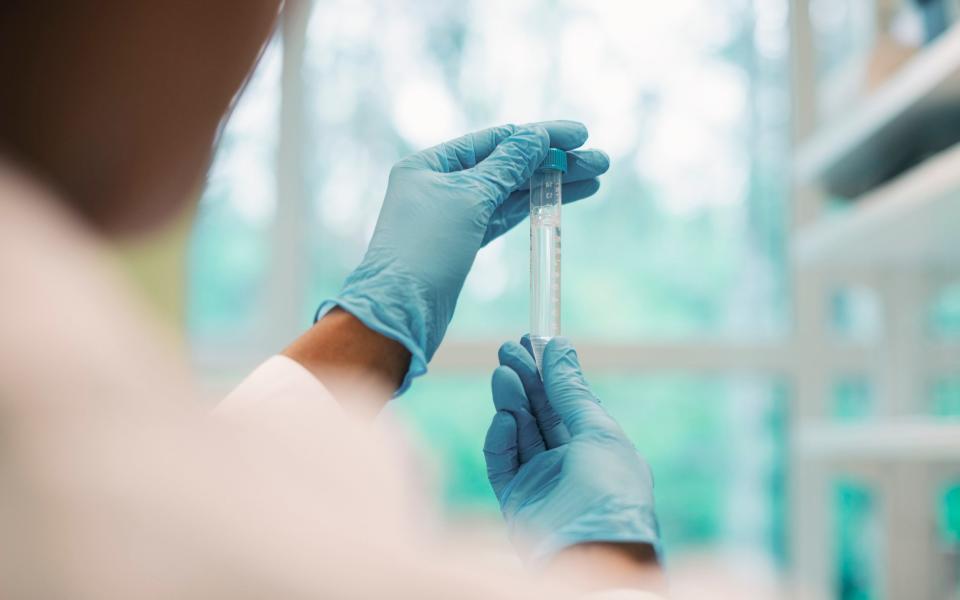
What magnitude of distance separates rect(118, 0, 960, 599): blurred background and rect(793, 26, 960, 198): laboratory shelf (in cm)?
28

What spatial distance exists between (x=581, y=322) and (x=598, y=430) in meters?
1.73

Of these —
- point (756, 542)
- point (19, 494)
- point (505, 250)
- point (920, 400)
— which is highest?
point (505, 250)

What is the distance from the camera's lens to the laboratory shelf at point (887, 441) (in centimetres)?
167

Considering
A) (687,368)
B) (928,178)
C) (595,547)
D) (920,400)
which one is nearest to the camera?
(595,547)

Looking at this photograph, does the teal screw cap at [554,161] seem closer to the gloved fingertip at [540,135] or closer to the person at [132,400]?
the gloved fingertip at [540,135]

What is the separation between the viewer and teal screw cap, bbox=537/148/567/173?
1072 millimetres

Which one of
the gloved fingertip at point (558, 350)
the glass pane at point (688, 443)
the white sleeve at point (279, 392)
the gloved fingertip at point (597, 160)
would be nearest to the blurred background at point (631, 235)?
the glass pane at point (688, 443)

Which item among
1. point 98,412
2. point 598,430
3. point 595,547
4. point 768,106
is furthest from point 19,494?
point 768,106

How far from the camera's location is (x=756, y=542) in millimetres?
2604

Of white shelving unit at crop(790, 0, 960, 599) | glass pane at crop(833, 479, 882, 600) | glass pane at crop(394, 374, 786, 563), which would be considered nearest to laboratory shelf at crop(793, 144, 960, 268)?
white shelving unit at crop(790, 0, 960, 599)

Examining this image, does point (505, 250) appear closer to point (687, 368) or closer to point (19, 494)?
point (687, 368)

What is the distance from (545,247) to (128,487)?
69cm

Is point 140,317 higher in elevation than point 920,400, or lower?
higher

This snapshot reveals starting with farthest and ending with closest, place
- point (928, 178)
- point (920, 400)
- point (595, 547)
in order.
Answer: point (920, 400)
point (928, 178)
point (595, 547)
